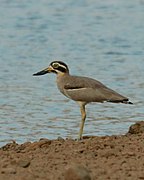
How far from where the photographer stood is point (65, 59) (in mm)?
16906

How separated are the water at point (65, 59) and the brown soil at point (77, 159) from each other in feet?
5.21

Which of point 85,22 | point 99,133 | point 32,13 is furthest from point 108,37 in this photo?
point 99,133

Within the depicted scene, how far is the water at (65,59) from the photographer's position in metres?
11.9

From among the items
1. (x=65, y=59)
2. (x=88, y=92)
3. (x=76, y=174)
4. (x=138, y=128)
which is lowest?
(x=76, y=174)

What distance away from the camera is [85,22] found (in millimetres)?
22438

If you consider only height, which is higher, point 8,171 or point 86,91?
point 86,91

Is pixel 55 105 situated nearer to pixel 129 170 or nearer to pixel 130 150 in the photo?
pixel 130 150

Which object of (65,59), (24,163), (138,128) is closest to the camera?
(24,163)

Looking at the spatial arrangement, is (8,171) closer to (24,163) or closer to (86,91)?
(24,163)

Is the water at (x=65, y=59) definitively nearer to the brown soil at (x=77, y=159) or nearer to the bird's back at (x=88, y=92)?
the bird's back at (x=88, y=92)

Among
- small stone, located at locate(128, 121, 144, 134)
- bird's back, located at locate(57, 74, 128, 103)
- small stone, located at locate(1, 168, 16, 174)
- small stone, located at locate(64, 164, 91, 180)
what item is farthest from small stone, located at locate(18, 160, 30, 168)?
small stone, located at locate(128, 121, 144, 134)

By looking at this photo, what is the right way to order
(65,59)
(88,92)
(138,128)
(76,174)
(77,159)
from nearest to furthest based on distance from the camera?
(76,174) < (77,159) < (88,92) < (138,128) < (65,59)

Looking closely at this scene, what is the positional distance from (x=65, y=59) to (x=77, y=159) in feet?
28.8

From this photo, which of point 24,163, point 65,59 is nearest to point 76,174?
point 24,163
